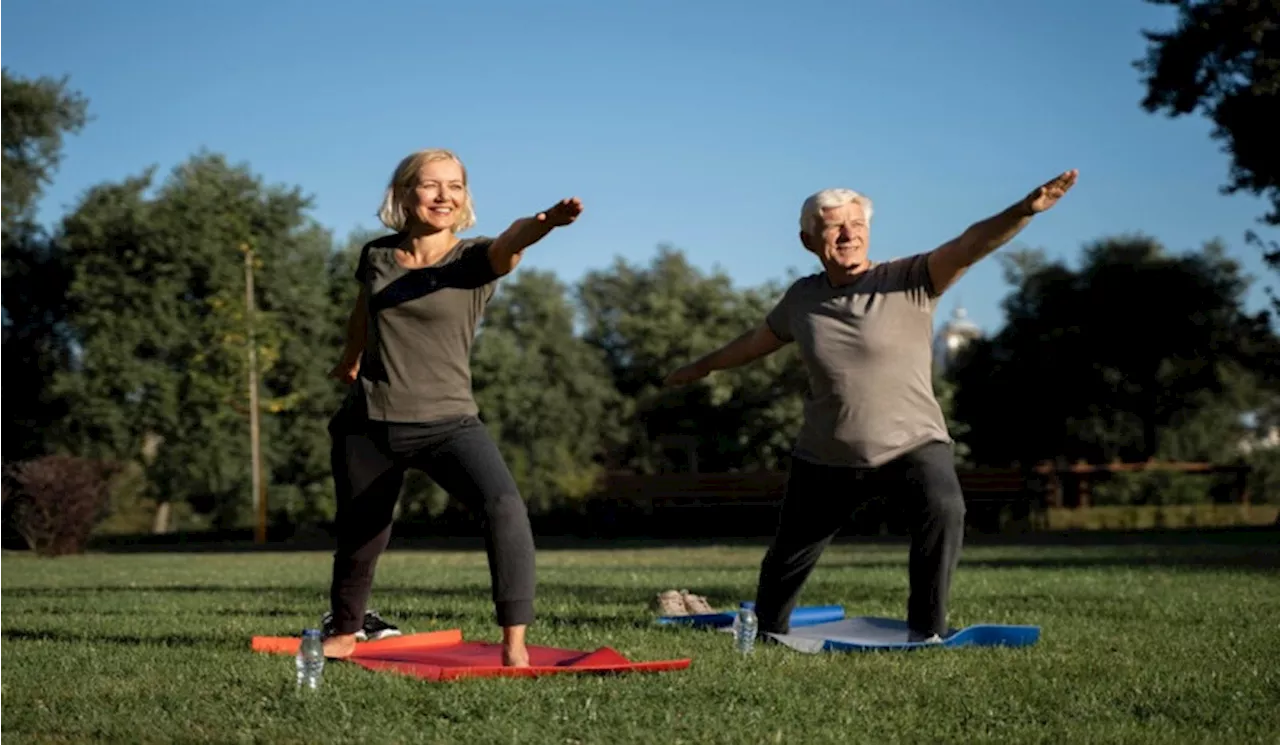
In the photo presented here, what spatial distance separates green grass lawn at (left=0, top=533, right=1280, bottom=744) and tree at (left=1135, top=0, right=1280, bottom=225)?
23.2 metres

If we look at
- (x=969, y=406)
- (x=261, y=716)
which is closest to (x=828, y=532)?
(x=261, y=716)

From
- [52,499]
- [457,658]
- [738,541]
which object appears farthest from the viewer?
[738,541]

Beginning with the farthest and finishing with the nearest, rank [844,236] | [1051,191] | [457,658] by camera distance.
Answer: [844,236], [457,658], [1051,191]

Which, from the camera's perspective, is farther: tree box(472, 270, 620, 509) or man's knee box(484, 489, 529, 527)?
tree box(472, 270, 620, 509)

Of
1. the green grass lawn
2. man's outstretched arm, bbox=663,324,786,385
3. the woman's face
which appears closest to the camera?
the green grass lawn

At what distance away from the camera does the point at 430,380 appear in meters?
6.58

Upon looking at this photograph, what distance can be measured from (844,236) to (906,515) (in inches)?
49.0

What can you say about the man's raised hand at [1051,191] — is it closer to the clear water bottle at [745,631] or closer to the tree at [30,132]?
the clear water bottle at [745,631]

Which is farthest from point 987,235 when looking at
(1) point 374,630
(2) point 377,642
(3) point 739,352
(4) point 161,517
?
(4) point 161,517

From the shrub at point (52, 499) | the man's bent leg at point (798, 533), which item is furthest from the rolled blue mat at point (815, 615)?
the shrub at point (52, 499)

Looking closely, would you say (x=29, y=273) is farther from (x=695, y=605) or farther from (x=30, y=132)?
(x=695, y=605)

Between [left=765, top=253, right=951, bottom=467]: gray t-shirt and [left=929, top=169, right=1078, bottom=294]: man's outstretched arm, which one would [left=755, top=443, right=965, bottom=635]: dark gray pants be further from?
[left=929, top=169, right=1078, bottom=294]: man's outstretched arm

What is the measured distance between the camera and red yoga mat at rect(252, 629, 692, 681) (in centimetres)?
632

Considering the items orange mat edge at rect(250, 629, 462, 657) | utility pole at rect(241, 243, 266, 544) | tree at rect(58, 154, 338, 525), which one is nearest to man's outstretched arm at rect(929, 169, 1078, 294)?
orange mat edge at rect(250, 629, 462, 657)
